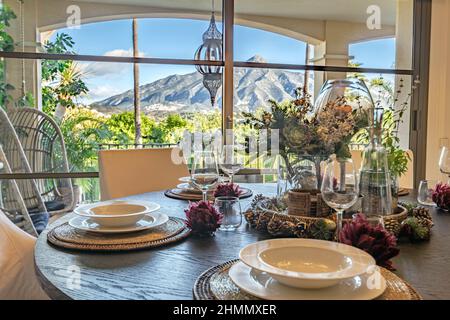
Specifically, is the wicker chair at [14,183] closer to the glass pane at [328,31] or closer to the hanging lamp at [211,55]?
the hanging lamp at [211,55]

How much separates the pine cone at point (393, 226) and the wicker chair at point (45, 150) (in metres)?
2.44

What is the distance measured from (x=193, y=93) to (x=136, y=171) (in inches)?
48.7

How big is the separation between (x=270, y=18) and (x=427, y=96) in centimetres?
157

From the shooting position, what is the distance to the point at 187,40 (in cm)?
320

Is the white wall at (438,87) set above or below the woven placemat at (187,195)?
above

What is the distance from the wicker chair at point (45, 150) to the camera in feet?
9.62

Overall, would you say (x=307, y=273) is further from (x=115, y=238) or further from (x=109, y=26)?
(x=109, y=26)

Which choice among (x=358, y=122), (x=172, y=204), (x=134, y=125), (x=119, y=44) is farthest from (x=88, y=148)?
(x=358, y=122)

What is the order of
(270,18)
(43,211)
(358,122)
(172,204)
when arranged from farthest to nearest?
(270,18) < (43,211) < (172,204) < (358,122)

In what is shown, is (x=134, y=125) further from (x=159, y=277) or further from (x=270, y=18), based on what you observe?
(x=159, y=277)

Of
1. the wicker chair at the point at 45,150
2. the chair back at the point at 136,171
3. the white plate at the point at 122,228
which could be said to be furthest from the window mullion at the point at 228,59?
the white plate at the point at 122,228

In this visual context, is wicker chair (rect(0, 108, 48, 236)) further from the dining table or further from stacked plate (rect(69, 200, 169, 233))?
the dining table

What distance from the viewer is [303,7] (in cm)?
342
